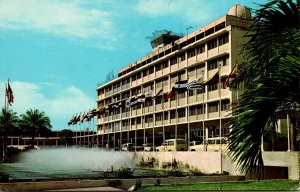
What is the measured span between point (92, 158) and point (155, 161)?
12.9 metres

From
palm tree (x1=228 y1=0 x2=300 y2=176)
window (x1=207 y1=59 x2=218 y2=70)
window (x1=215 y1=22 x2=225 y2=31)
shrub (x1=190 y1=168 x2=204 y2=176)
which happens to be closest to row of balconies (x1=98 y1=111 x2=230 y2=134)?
window (x1=207 y1=59 x2=218 y2=70)

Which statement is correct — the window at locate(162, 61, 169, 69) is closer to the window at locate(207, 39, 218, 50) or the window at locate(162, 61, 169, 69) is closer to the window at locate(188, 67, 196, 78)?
the window at locate(188, 67, 196, 78)

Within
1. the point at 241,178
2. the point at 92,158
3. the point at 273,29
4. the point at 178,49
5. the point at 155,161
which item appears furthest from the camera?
the point at 178,49

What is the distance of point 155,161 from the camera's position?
4194 centimetres

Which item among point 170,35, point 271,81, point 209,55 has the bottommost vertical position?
point 271,81

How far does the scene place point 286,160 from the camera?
932 inches

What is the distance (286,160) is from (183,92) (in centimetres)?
Answer: 2877

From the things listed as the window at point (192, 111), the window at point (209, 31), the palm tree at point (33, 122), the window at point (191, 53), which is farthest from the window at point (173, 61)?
the palm tree at point (33, 122)

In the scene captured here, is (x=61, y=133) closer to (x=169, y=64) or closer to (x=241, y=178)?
(x=169, y=64)

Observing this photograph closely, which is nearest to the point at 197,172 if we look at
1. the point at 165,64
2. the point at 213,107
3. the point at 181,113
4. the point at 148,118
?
the point at 213,107

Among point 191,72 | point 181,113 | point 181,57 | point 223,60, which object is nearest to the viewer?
point 223,60

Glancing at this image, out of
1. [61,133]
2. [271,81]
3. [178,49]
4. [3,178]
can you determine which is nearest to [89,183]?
[3,178]

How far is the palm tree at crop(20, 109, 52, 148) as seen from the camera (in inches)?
2977

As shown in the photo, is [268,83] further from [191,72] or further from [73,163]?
[73,163]
